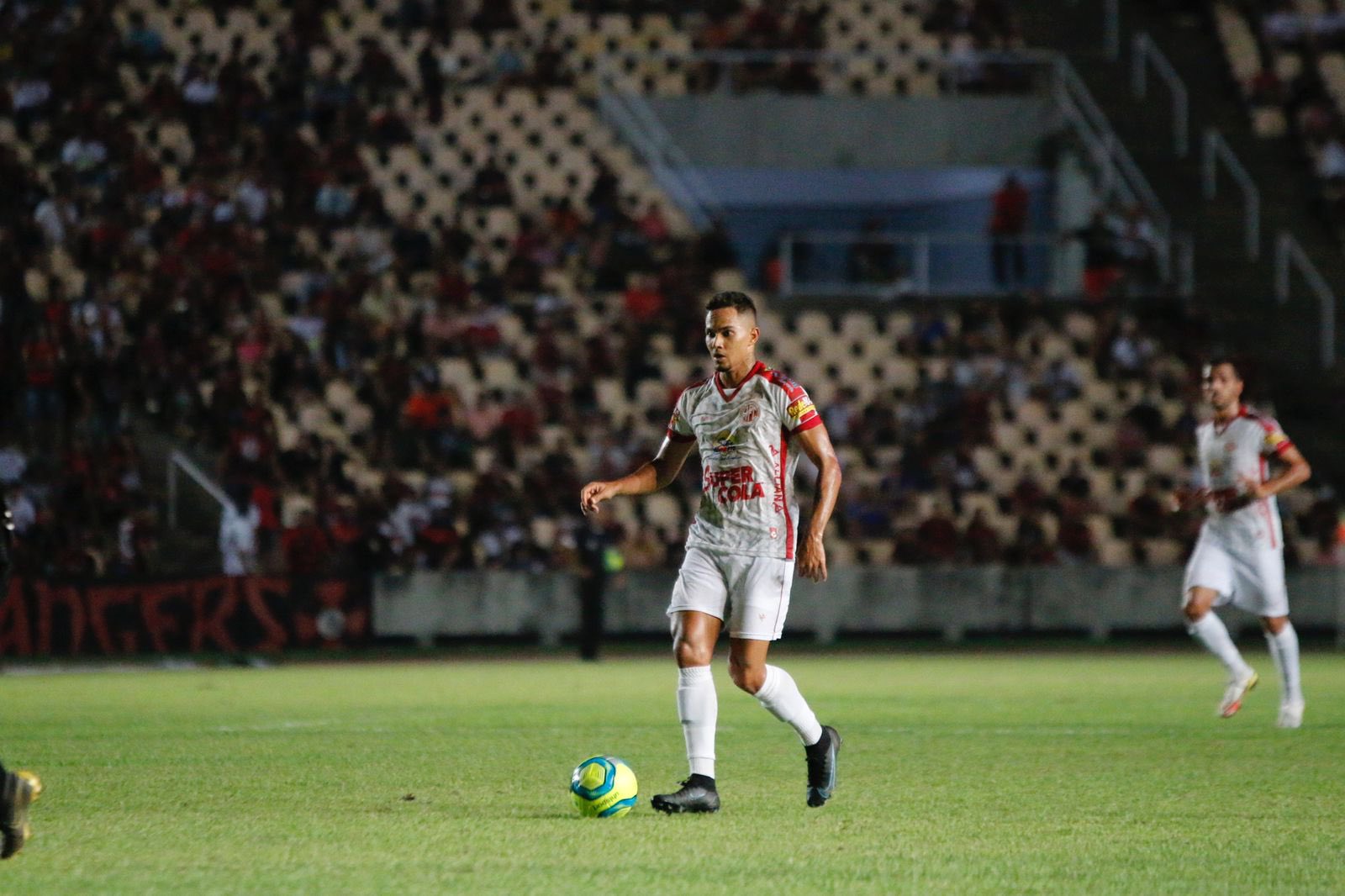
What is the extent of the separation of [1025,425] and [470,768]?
1915 cm

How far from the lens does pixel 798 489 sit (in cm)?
2727

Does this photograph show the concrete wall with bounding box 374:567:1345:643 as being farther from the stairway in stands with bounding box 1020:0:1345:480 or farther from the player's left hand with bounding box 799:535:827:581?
the player's left hand with bounding box 799:535:827:581

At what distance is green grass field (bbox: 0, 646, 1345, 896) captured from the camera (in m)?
7.07

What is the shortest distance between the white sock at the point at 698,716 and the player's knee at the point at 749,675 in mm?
123

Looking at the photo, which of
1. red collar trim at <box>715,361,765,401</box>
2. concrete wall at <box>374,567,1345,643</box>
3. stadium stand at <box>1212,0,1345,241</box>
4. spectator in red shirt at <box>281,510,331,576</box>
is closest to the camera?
red collar trim at <box>715,361,765,401</box>

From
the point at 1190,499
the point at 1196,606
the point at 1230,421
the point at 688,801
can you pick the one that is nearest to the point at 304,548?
the point at 1196,606

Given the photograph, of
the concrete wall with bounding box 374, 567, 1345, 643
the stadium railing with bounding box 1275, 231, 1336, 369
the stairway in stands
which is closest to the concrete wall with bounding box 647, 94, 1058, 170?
the stairway in stands

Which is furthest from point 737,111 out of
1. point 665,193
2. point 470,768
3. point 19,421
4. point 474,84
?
point 470,768

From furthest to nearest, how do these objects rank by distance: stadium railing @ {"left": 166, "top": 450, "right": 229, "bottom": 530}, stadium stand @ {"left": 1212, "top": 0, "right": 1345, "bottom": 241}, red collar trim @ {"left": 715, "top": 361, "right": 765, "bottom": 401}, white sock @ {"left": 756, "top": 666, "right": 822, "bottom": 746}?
1. stadium stand @ {"left": 1212, "top": 0, "right": 1345, "bottom": 241}
2. stadium railing @ {"left": 166, "top": 450, "right": 229, "bottom": 530}
3. red collar trim @ {"left": 715, "top": 361, "right": 765, "bottom": 401}
4. white sock @ {"left": 756, "top": 666, "right": 822, "bottom": 746}

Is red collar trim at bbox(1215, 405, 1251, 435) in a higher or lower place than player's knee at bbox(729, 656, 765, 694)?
higher

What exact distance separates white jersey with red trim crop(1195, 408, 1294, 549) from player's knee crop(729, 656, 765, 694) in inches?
230

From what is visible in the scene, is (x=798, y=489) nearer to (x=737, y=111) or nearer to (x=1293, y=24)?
(x=737, y=111)

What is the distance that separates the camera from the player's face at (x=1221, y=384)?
13297 millimetres

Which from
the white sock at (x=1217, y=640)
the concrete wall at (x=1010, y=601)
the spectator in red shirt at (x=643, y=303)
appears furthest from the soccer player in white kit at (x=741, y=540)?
the spectator in red shirt at (x=643, y=303)
